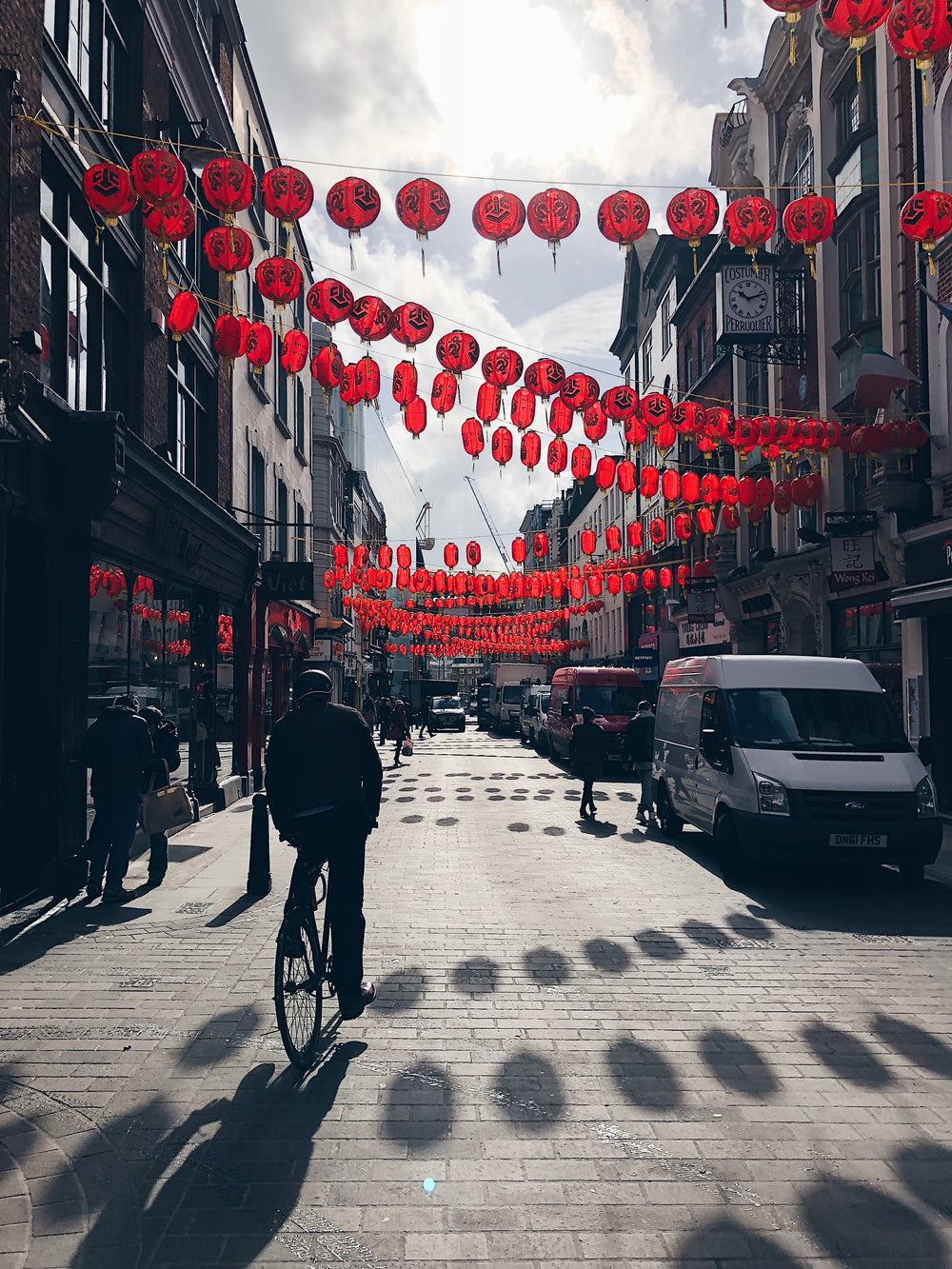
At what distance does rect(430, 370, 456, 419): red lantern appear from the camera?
13219 mm

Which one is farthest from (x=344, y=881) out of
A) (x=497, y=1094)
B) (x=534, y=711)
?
(x=534, y=711)

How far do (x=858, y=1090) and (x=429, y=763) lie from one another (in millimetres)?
24311

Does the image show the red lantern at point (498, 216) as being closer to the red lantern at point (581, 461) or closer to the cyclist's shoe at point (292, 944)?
the cyclist's shoe at point (292, 944)

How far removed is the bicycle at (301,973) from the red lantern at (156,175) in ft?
22.4

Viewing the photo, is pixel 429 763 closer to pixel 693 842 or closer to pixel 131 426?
pixel 693 842

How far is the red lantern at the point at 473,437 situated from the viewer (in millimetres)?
16328

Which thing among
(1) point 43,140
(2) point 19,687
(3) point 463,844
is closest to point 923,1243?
(2) point 19,687

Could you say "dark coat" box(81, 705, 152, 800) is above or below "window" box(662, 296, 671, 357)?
below

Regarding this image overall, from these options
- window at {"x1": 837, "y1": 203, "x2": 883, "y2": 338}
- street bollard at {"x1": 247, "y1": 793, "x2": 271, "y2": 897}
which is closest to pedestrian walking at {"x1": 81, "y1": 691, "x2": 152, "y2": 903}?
street bollard at {"x1": 247, "y1": 793, "x2": 271, "y2": 897}

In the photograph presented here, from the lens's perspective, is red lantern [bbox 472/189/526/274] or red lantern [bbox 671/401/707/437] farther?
red lantern [bbox 671/401/707/437]

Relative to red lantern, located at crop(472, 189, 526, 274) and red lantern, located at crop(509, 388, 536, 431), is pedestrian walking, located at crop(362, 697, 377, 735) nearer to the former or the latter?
red lantern, located at crop(509, 388, 536, 431)

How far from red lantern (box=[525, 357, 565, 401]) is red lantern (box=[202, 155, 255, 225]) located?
17.1ft

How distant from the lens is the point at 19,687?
931 centimetres

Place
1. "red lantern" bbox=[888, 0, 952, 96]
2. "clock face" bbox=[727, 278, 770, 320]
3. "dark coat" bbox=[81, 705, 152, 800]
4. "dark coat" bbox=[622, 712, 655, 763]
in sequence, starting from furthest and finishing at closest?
"clock face" bbox=[727, 278, 770, 320]
"dark coat" bbox=[622, 712, 655, 763]
"dark coat" bbox=[81, 705, 152, 800]
"red lantern" bbox=[888, 0, 952, 96]
